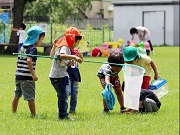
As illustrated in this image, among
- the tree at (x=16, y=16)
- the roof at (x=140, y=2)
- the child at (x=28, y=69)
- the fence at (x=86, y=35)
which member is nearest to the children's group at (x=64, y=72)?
the child at (x=28, y=69)

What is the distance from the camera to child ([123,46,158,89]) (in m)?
9.73

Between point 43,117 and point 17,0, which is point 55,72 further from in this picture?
point 17,0

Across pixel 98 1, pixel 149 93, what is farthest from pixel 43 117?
pixel 98 1

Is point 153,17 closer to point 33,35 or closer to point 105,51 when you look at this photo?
point 105,51

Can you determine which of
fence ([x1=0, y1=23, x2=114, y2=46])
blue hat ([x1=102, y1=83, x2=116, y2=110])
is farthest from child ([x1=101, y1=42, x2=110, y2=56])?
blue hat ([x1=102, y1=83, x2=116, y2=110])

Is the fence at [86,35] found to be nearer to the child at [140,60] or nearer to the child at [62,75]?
the child at [140,60]

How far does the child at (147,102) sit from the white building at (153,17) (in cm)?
2904

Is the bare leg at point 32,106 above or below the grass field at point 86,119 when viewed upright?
above

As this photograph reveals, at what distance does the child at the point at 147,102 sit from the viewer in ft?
32.3

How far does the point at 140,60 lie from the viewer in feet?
33.7

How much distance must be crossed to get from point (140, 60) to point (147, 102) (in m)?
0.82

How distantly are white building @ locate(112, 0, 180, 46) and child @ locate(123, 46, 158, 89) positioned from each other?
93.8 feet

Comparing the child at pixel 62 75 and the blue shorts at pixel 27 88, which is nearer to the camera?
the child at pixel 62 75

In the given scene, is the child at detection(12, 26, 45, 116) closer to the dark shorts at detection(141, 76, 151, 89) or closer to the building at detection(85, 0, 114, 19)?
the dark shorts at detection(141, 76, 151, 89)
